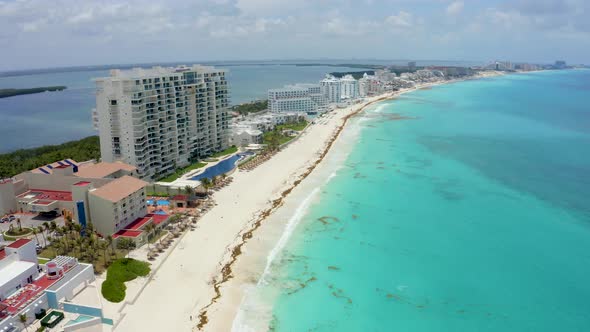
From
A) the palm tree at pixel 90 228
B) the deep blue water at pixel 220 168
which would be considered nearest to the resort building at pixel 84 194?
the palm tree at pixel 90 228

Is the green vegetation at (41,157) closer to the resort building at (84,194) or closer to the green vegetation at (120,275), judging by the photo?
the resort building at (84,194)

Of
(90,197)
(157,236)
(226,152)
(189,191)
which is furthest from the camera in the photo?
(226,152)

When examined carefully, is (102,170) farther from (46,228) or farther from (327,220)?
(327,220)

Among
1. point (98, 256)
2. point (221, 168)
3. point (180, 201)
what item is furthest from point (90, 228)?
point (221, 168)

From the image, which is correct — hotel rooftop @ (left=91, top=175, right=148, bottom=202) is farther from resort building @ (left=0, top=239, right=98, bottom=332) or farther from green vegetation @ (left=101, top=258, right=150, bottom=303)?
resort building @ (left=0, top=239, right=98, bottom=332)

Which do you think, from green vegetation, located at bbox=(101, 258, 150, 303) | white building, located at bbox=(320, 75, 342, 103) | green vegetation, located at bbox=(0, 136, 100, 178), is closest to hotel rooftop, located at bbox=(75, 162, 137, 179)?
green vegetation, located at bbox=(101, 258, 150, 303)
